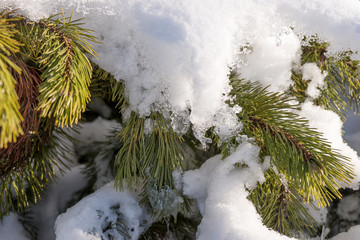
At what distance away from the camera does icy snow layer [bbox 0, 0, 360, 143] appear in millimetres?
543

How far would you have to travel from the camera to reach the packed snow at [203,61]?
544mm

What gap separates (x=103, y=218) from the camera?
63 cm

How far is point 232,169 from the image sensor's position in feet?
2.04

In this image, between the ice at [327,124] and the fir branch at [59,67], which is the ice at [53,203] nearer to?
the fir branch at [59,67]

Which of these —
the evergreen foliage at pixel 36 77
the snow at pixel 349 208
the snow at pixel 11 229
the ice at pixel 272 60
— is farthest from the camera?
the snow at pixel 349 208

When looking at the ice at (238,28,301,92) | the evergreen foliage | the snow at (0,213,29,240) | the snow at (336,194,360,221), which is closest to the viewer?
the evergreen foliage

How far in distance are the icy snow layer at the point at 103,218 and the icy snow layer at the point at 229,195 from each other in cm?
13

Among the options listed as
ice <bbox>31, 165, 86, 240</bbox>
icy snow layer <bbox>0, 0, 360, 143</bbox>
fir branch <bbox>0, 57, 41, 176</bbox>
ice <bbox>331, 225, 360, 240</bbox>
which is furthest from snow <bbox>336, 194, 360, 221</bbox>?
fir branch <bbox>0, 57, 41, 176</bbox>

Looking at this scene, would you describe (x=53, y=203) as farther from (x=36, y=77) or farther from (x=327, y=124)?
(x=327, y=124)

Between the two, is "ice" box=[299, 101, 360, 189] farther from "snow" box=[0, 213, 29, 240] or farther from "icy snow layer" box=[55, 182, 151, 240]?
"snow" box=[0, 213, 29, 240]

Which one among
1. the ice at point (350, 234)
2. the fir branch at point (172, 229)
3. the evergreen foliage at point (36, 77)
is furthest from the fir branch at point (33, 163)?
the ice at point (350, 234)

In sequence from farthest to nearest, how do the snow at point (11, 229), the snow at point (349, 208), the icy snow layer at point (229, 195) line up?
the snow at point (349, 208)
the snow at point (11, 229)
the icy snow layer at point (229, 195)

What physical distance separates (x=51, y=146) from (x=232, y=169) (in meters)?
0.40

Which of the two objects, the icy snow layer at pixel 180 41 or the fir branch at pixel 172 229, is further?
the fir branch at pixel 172 229
